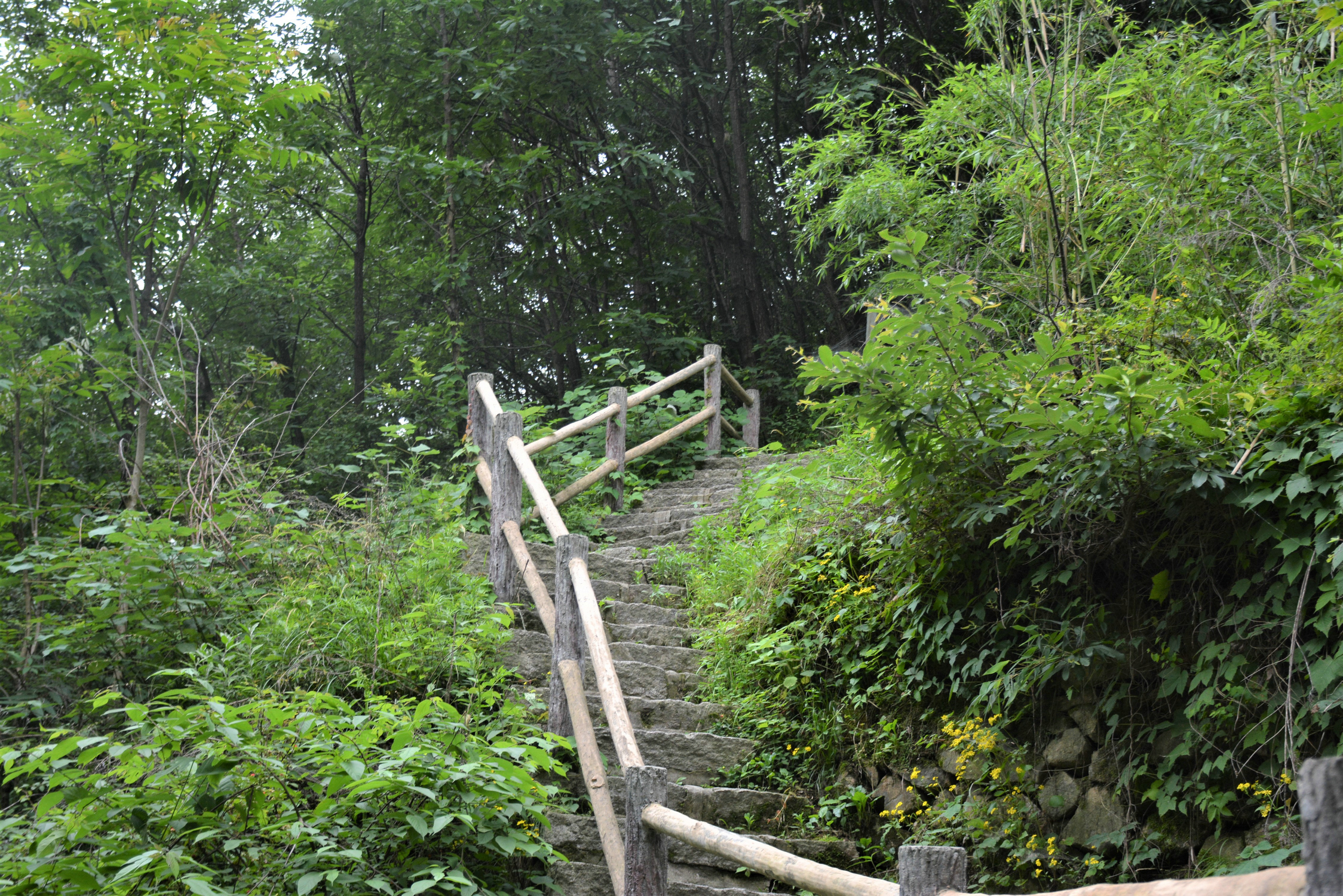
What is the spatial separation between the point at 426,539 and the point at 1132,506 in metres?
3.57

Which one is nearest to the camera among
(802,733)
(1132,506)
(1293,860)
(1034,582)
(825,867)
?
(825,867)

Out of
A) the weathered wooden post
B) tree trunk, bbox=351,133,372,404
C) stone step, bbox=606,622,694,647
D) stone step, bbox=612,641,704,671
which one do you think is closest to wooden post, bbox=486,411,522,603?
the weathered wooden post

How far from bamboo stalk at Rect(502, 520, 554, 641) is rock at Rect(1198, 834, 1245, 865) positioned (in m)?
2.61

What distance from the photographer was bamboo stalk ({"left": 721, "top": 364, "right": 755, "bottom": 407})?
909 centimetres

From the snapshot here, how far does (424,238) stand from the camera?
11172 millimetres

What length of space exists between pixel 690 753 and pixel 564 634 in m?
0.76

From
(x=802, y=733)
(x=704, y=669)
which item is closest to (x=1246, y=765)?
(x=802, y=733)

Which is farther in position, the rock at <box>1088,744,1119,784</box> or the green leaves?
the rock at <box>1088,744,1119,784</box>

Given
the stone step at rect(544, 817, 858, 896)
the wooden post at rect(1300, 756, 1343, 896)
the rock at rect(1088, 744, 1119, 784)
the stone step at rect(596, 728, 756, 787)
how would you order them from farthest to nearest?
the stone step at rect(596, 728, 756, 787) < the stone step at rect(544, 817, 858, 896) < the rock at rect(1088, 744, 1119, 784) < the wooden post at rect(1300, 756, 1343, 896)

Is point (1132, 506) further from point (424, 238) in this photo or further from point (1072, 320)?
point (424, 238)

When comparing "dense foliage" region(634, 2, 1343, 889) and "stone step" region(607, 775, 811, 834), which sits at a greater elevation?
"dense foliage" region(634, 2, 1343, 889)

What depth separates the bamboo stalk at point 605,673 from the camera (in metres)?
3.32

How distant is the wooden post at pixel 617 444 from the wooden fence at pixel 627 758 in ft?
0.03

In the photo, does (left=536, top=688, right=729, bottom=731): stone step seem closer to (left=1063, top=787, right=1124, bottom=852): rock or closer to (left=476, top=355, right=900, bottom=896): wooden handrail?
(left=476, top=355, right=900, bottom=896): wooden handrail
